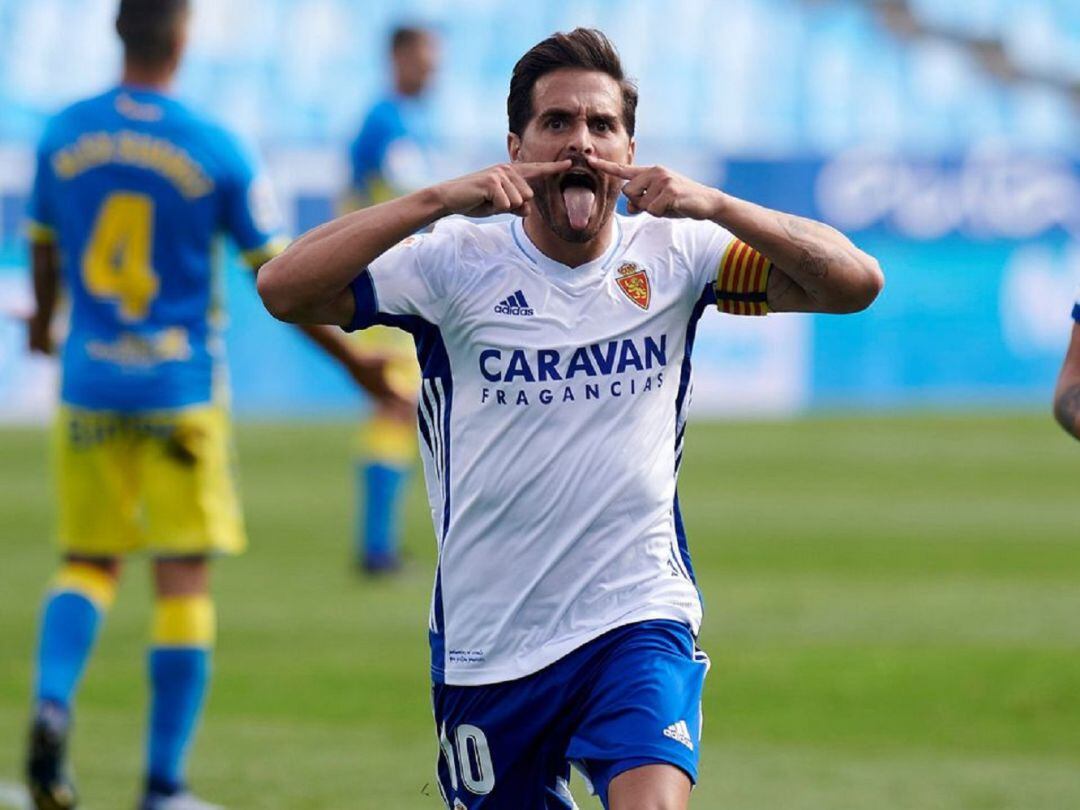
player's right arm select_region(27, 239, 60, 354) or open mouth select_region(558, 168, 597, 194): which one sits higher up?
open mouth select_region(558, 168, 597, 194)

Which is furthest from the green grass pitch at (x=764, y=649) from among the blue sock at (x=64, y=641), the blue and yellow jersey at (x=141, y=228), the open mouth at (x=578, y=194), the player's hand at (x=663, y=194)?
the player's hand at (x=663, y=194)

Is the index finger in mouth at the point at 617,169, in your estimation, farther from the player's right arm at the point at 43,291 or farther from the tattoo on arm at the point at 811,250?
the player's right arm at the point at 43,291

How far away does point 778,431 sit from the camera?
1869 cm

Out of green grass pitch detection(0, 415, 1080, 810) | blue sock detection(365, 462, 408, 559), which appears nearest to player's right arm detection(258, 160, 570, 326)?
green grass pitch detection(0, 415, 1080, 810)

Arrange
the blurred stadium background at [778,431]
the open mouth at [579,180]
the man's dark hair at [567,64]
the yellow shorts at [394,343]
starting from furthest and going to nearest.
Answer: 1. the yellow shorts at [394,343]
2. the blurred stadium background at [778,431]
3. the man's dark hair at [567,64]
4. the open mouth at [579,180]

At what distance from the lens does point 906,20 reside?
29391mm

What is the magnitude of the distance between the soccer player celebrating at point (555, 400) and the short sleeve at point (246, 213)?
198 centimetres

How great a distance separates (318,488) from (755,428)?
5.62 metres

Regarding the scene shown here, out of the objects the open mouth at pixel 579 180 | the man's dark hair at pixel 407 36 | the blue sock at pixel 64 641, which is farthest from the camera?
the man's dark hair at pixel 407 36

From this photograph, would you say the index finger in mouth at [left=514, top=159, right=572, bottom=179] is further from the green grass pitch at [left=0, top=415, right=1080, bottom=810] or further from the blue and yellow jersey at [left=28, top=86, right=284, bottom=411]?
the blue and yellow jersey at [left=28, top=86, right=284, bottom=411]

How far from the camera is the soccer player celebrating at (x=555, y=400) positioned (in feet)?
13.4

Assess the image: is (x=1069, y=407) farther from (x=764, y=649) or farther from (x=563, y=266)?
(x=764, y=649)

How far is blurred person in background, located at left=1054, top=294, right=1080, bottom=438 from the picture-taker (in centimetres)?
431

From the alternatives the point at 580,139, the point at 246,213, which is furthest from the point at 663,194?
the point at 246,213
